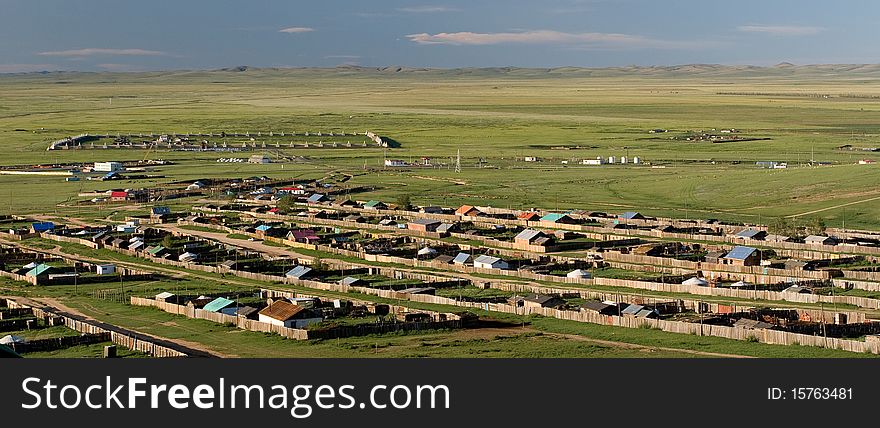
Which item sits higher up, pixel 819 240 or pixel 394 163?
pixel 819 240

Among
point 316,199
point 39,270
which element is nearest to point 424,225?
point 316,199

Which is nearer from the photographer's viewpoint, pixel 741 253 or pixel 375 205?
pixel 741 253

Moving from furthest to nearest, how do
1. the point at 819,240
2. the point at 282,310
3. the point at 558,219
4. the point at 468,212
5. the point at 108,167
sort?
1. the point at 108,167
2. the point at 468,212
3. the point at 558,219
4. the point at 819,240
5. the point at 282,310

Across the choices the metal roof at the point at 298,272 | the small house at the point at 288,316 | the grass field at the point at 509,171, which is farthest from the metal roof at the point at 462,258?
the small house at the point at 288,316

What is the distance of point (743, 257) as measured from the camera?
45.2 meters

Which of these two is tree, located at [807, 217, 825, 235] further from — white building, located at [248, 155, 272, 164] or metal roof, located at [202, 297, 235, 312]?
white building, located at [248, 155, 272, 164]

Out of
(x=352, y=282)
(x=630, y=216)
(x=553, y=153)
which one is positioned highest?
(x=352, y=282)

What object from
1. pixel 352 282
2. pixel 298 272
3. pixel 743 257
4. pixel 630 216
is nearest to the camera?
pixel 352 282

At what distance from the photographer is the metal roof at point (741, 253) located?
45375 millimetres

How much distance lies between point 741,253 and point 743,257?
0.58 metres

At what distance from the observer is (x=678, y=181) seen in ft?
266

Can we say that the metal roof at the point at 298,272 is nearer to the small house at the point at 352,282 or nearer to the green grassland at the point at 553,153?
the small house at the point at 352,282

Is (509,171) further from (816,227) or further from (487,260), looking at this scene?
(487,260)

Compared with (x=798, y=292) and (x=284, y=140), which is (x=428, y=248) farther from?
(x=284, y=140)
